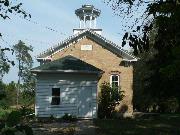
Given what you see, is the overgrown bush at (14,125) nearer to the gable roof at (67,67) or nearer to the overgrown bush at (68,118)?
the overgrown bush at (68,118)

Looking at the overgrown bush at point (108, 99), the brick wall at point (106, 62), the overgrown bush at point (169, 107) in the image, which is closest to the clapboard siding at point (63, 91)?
the overgrown bush at point (108, 99)

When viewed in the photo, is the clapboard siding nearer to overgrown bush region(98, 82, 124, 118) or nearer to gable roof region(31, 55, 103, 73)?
gable roof region(31, 55, 103, 73)

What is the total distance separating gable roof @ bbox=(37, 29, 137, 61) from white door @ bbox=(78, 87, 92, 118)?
5.92 m

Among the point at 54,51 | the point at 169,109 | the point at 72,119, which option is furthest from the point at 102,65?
the point at 169,109

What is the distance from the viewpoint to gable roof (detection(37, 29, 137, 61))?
3700cm

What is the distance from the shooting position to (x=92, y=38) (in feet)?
123

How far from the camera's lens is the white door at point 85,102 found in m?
32.2

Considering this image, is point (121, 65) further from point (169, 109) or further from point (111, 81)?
point (169, 109)

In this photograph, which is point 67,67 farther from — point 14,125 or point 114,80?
point 14,125

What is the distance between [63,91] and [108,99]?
404 cm

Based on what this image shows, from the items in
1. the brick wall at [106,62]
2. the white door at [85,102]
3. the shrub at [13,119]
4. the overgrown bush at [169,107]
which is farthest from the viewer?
the overgrown bush at [169,107]

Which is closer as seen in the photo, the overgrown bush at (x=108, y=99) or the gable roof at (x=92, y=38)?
the overgrown bush at (x=108, y=99)

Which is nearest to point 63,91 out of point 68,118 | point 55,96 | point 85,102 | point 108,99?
point 55,96

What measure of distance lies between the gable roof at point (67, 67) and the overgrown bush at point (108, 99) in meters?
A: 2.79
